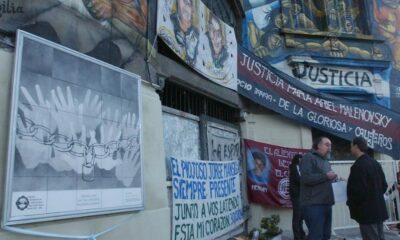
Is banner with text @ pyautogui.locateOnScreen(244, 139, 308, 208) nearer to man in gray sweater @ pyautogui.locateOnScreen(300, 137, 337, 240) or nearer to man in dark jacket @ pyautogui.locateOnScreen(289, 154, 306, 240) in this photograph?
man in dark jacket @ pyautogui.locateOnScreen(289, 154, 306, 240)

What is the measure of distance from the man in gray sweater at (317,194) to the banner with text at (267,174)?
138 inches

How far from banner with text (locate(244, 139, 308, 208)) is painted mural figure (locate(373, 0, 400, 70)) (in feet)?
17.6

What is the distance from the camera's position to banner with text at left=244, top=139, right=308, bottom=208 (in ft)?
31.0

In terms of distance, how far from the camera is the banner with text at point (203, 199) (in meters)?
5.96

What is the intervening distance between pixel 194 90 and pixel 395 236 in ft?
17.2

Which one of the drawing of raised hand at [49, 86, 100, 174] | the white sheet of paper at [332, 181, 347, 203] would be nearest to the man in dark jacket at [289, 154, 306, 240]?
the white sheet of paper at [332, 181, 347, 203]

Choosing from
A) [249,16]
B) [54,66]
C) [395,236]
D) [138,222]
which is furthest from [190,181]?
[249,16]

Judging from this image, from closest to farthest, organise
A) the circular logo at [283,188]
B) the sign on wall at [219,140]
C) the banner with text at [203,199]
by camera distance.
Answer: the banner with text at [203,199], the sign on wall at [219,140], the circular logo at [283,188]

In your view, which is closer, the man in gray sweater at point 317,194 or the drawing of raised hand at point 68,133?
the drawing of raised hand at point 68,133

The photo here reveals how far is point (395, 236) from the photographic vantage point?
899cm

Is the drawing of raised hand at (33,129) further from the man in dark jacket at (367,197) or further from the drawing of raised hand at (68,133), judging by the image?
the man in dark jacket at (367,197)

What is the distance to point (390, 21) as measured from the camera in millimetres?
13031

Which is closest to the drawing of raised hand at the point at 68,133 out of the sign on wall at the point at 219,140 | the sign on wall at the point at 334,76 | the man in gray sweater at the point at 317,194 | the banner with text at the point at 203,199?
the banner with text at the point at 203,199

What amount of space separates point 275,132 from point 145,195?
5.91 metres
